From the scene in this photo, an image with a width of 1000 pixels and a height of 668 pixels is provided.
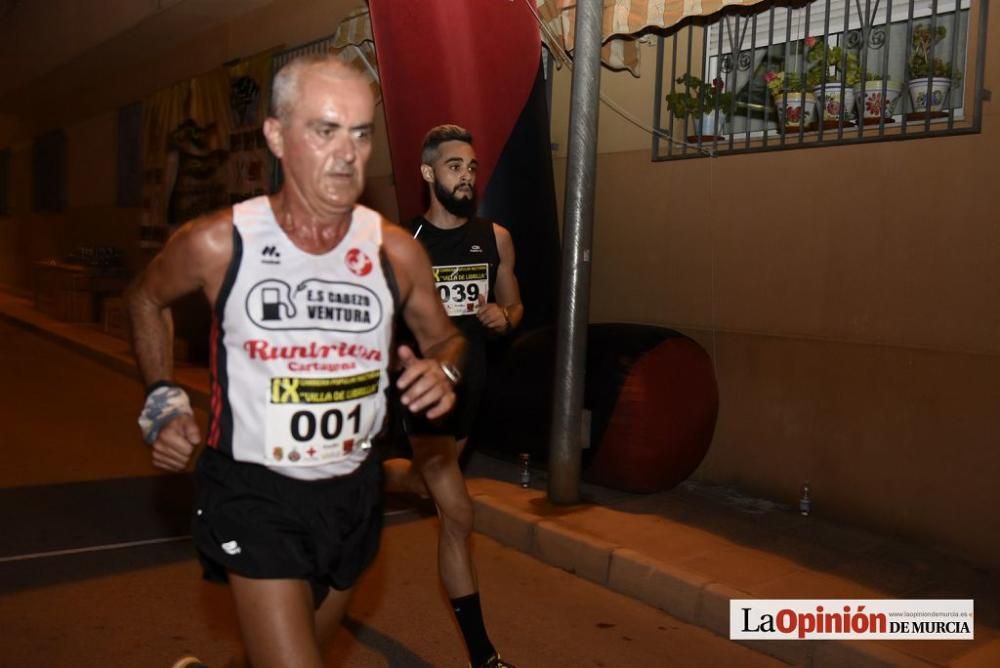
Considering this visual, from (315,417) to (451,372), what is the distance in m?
0.45

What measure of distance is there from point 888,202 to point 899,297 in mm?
527

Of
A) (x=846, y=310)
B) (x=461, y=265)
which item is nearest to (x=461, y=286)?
(x=461, y=265)

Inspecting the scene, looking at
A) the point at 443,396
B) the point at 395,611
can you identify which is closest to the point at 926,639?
the point at 395,611

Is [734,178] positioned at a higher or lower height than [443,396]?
higher

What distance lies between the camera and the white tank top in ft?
8.73

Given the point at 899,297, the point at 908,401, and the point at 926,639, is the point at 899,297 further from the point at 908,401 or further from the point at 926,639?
the point at 926,639

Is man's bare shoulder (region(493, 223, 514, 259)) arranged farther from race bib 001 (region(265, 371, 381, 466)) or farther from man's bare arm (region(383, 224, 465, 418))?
race bib 001 (region(265, 371, 381, 466))

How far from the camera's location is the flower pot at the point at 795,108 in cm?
656

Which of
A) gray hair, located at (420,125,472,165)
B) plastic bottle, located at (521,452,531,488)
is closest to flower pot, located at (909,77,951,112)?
gray hair, located at (420,125,472,165)

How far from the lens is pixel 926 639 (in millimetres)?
4402

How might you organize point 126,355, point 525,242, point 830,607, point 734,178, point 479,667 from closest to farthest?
point 479,667 < point 830,607 < point 734,178 < point 525,242 < point 126,355

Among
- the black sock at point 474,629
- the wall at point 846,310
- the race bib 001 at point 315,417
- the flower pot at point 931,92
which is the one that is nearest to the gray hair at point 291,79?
the race bib 001 at point 315,417

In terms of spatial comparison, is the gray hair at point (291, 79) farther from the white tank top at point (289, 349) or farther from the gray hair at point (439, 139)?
the gray hair at point (439, 139)

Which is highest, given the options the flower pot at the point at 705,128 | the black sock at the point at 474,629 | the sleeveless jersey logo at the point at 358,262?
the flower pot at the point at 705,128
